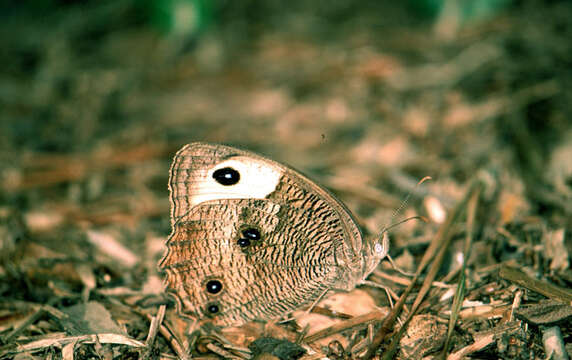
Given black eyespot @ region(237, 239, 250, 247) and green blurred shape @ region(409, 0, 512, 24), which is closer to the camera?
black eyespot @ region(237, 239, 250, 247)

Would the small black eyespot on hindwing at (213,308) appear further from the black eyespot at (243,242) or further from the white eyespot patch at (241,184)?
the white eyespot patch at (241,184)

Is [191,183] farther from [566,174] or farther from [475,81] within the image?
[475,81]

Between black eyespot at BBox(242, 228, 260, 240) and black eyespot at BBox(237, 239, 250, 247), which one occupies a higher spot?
black eyespot at BBox(242, 228, 260, 240)

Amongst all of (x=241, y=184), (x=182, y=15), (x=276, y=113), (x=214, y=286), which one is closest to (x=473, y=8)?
(x=276, y=113)

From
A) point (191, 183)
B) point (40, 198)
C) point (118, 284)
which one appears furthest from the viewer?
point (40, 198)

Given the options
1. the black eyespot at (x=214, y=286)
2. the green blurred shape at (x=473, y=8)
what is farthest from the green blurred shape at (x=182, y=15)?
the black eyespot at (x=214, y=286)

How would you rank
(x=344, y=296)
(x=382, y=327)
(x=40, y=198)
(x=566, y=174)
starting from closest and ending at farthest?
(x=382, y=327) < (x=344, y=296) < (x=566, y=174) < (x=40, y=198)

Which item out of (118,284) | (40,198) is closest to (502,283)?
(118,284)

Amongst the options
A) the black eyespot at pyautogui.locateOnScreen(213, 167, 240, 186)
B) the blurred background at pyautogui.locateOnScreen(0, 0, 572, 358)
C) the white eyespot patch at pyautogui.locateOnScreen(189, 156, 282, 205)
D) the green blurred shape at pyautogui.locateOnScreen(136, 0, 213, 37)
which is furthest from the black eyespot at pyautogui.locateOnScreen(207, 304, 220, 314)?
the green blurred shape at pyautogui.locateOnScreen(136, 0, 213, 37)

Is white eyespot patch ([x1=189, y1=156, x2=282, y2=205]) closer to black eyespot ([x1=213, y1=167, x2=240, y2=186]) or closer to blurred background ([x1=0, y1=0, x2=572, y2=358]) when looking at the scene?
black eyespot ([x1=213, y1=167, x2=240, y2=186])
